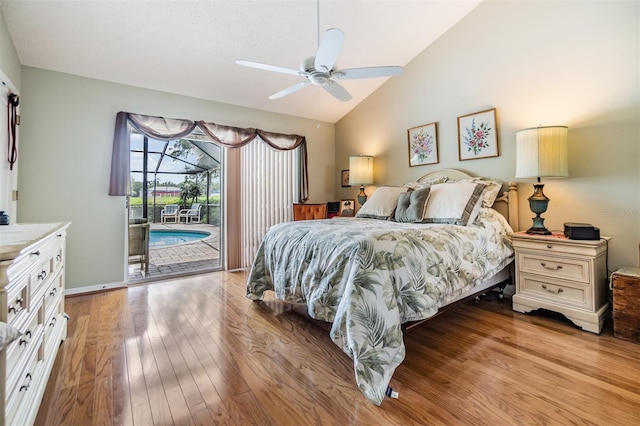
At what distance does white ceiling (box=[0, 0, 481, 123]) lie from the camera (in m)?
2.52

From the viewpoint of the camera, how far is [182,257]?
512cm

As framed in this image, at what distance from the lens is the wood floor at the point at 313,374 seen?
1.34 m

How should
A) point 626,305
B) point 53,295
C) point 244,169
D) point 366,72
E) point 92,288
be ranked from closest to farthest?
point 53,295 < point 626,305 < point 366,72 < point 92,288 < point 244,169

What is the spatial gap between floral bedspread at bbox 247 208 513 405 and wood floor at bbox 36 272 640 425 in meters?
0.23

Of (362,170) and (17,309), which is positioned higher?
(362,170)

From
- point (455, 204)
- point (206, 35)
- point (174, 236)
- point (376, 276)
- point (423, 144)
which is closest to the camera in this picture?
point (376, 276)

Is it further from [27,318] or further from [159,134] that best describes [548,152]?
[159,134]

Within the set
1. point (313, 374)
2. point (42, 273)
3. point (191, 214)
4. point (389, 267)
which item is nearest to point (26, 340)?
point (42, 273)

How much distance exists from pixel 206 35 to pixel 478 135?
309cm

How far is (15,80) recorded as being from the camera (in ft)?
8.79

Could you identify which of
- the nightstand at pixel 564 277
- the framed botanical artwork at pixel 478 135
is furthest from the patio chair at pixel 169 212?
the nightstand at pixel 564 277

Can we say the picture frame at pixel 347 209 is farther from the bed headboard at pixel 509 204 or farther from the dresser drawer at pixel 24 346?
the dresser drawer at pixel 24 346

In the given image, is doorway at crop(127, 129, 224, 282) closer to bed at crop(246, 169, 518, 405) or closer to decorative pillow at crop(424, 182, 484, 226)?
bed at crop(246, 169, 518, 405)

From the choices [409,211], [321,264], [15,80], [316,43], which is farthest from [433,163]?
[15,80]
